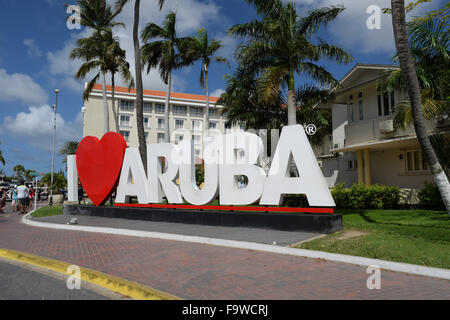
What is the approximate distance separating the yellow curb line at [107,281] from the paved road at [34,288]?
0.27m

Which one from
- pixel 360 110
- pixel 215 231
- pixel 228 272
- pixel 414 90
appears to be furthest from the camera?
pixel 360 110

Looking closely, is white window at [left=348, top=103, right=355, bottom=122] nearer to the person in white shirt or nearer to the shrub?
the shrub

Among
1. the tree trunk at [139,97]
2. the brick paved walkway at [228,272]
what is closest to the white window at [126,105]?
the tree trunk at [139,97]

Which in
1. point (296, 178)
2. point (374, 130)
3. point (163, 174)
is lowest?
point (296, 178)

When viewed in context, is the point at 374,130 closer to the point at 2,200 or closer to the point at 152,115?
the point at 2,200

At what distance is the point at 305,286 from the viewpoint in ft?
18.8

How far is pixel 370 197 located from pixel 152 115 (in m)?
51.0

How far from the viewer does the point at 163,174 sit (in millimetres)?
14516

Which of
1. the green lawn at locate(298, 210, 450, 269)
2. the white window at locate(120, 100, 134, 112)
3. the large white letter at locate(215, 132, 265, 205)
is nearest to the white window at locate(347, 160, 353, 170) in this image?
the green lawn at locate(298, 210, 450, 269)

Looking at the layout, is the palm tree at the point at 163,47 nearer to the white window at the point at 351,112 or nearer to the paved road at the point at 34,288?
the white window at the point at 351,112

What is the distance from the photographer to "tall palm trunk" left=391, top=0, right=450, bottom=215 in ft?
29.1

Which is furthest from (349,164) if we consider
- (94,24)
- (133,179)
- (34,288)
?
(94,24)

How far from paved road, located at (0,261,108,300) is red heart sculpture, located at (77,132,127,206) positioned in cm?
923

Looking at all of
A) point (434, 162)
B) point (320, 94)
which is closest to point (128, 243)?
point (434, 162)
